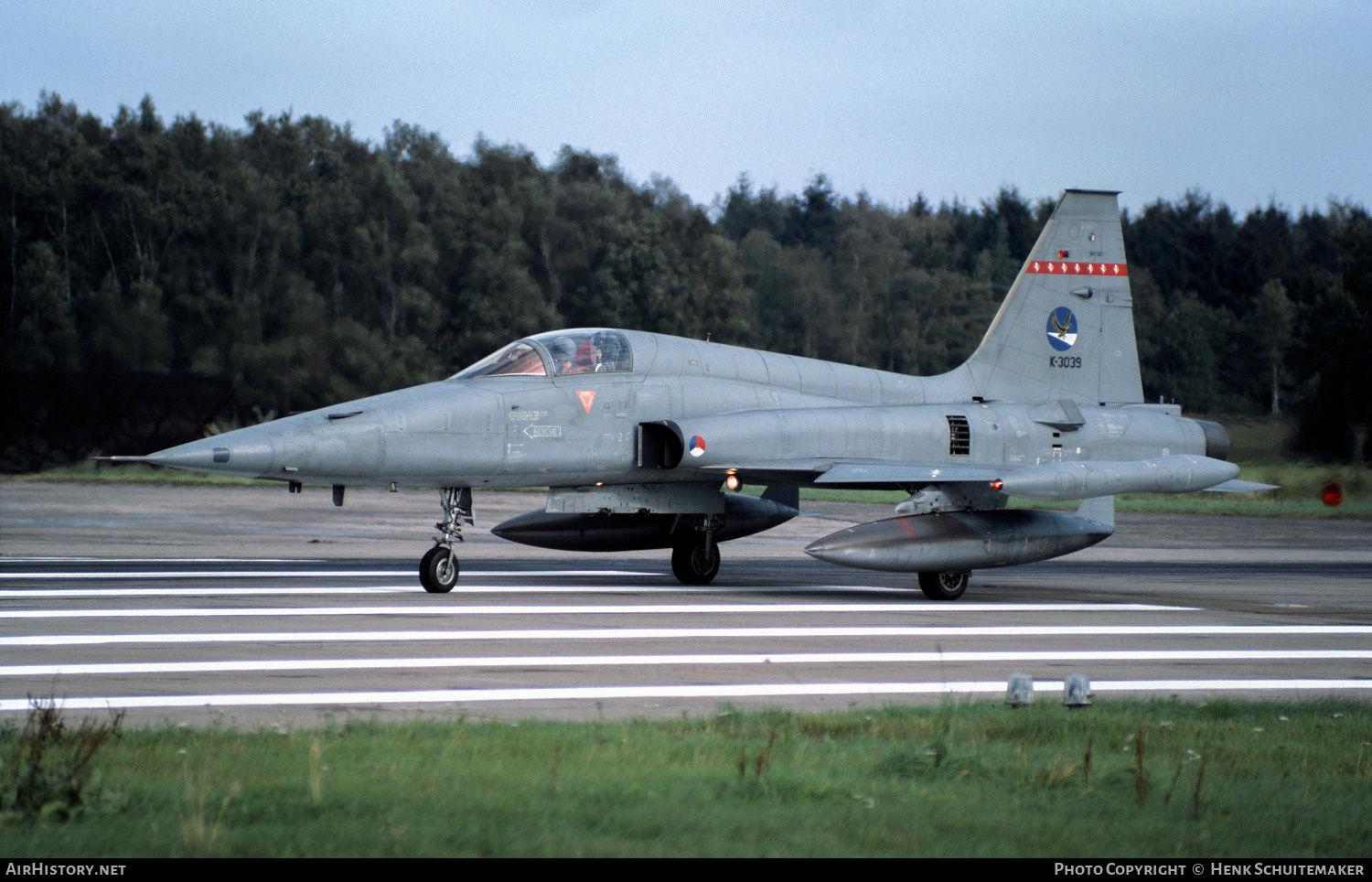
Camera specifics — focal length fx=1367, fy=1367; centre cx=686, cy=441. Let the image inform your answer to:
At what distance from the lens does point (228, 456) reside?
1262cm

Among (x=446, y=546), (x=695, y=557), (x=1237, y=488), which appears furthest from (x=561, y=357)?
(x=1237, y=488)

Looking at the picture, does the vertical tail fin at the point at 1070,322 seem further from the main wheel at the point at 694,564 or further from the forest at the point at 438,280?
the forest at the point at 438,280

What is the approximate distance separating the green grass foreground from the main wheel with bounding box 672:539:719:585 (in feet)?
29.5

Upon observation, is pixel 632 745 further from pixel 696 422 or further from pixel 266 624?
pixel 696 422

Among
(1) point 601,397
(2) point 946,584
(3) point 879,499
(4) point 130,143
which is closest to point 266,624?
(1) point 601,397

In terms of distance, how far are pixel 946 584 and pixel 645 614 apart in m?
4.06

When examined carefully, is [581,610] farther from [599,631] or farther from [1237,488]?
[1237,488]

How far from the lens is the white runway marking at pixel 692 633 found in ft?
35.1

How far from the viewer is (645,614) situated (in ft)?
42.4

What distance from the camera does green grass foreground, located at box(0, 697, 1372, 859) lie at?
4.85 meters

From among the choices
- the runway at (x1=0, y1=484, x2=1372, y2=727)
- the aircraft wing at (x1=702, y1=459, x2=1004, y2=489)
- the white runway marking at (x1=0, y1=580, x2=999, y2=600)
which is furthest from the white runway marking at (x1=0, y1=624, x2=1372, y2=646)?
the aircraft wing at (x1=702, y1=459, x2=1004, y2=489)

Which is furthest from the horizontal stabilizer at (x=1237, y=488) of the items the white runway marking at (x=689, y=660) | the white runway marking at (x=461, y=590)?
the white runway marking at (x=689, y=660)

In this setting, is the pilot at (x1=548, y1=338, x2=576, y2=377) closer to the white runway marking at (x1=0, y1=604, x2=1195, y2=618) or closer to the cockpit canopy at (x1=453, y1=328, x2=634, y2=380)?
the cockpit canopy at (x1=453, y1=328, x2=634, y2=380)

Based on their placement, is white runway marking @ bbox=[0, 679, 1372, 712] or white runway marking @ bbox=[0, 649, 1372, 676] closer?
white runway marking @ bbox=[0, 679, 1372, 712]
